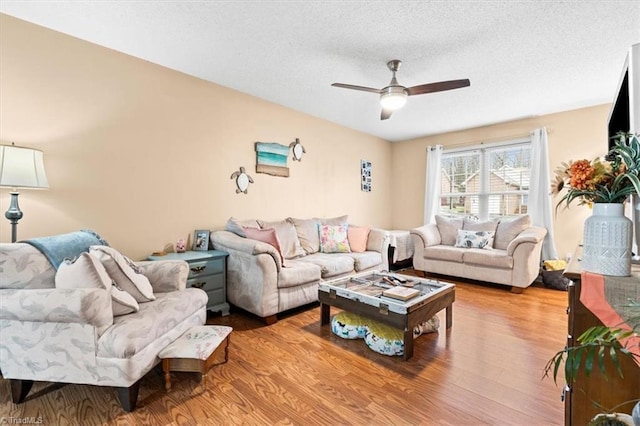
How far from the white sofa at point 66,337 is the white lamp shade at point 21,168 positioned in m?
0.50

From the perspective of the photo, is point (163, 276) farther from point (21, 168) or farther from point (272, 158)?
point (272, 158)

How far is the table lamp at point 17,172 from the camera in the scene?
74.5 inches

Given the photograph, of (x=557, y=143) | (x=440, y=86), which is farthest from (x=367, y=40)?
(x=557, y=143)

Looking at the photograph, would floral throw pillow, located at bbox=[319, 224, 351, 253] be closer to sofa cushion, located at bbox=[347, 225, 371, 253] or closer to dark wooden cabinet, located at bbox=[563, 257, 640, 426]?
sofa cushion, located at bbox=[347, 225, 371, 253]

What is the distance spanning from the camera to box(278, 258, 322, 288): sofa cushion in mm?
2752

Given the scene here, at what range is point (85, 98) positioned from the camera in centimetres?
247

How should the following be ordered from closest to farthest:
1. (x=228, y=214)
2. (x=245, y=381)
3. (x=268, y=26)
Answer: (x=245, y=381), (x=268, y=26), (x=228, y=214)

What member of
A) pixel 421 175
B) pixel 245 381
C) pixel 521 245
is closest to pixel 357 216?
pixel 421 175

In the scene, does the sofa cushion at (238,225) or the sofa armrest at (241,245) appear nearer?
the sofa armrest at (241,245)

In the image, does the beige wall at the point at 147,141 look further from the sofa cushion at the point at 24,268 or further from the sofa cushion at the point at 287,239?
the sofa cushion at the point at 24,268

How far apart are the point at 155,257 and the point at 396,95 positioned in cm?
266

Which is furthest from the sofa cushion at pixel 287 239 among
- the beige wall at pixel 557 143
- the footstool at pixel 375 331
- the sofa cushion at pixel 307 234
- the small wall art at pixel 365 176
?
the beige wall at pixel 557 143

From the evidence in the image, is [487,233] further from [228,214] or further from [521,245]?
[228,214]

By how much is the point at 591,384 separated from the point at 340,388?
3.92 ft
